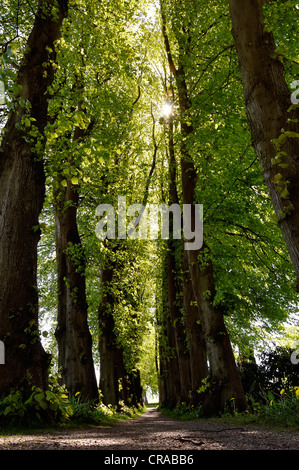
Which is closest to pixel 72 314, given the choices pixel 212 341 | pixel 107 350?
pixel 212 341

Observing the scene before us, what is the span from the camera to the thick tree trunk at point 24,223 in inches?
211

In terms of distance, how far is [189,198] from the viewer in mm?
11430

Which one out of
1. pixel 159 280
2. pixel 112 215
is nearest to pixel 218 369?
pixel 112 215

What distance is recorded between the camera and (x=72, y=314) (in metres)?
10.5

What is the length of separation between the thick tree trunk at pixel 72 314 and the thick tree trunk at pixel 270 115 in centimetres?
622

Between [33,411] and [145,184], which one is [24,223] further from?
[145,184]

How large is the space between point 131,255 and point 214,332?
775 cm

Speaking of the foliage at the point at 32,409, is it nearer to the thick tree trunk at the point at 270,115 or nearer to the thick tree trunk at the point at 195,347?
the thick tree trunk at the point at 270,115

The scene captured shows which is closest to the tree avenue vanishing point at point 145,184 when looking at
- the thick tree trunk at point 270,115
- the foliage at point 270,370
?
the thick tree trunk at point 270,115

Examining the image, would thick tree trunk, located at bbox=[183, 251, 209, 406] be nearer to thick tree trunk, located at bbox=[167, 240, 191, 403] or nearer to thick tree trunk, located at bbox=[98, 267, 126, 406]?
thick tree trunk, located at bbox=[98, 267, 126, 406]

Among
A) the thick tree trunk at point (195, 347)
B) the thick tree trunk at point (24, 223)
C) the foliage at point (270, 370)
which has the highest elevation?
the thick tree trunk at point (24, 223)

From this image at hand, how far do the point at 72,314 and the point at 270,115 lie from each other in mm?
8175

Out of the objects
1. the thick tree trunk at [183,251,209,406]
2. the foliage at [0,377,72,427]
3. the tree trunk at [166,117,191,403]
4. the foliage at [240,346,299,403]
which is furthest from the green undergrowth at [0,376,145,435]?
the foliage at [240,346,299,403]
